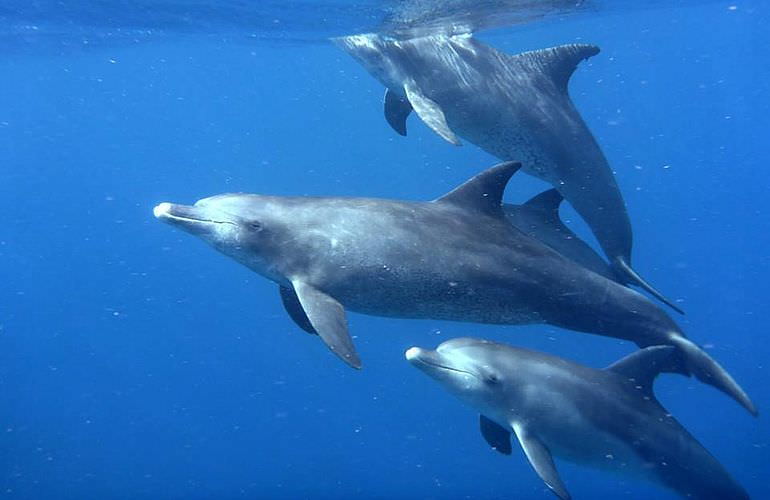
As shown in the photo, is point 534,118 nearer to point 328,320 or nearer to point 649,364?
point 649,364

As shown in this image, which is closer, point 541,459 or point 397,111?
point 541,459

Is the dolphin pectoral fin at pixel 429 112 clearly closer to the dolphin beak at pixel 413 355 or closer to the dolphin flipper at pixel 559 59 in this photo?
the dolphin flipper at pixel 559 59

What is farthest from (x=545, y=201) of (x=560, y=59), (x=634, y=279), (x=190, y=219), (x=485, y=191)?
(x=190, y=219)

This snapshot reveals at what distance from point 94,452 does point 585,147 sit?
17.5 meters

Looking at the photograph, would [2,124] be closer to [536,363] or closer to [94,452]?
[94,452]

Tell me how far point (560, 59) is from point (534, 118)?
3.07 feet

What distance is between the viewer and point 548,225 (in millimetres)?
8312

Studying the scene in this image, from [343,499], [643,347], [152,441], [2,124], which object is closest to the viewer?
[643,347]

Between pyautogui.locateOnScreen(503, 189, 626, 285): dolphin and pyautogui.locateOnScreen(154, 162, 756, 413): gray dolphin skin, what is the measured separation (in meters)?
0.52

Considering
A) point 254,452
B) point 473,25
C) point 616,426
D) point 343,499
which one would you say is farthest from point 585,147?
point 254,452

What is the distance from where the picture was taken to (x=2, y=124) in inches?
2275

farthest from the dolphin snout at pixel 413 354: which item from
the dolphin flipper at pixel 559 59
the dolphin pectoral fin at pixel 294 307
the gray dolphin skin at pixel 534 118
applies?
the dolphin flipper at pixel 559 59

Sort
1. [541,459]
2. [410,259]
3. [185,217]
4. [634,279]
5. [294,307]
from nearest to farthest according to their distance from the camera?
[185,217], [410,259], [294,307], [541,459], [634,279]

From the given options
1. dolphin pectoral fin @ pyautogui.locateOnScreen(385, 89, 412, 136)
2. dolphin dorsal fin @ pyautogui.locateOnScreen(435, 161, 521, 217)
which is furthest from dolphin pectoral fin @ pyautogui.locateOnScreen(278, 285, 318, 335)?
dolphin pectoral fin @ pyautogui.locateOnScreen(385, 89, 412, 136)
